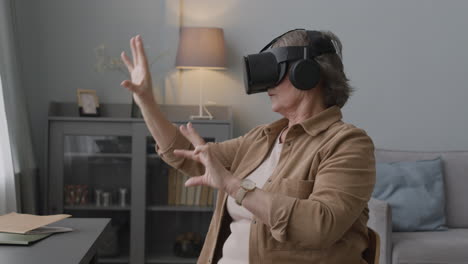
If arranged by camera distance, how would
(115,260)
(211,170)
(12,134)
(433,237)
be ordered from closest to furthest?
1. (211,170)
2. (433,237)
3. (12,134)
4. (115,260)

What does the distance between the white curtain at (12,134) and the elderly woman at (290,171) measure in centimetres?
164

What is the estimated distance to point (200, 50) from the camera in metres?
3.65

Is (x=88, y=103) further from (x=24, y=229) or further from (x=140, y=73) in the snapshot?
(x=140, y=73)

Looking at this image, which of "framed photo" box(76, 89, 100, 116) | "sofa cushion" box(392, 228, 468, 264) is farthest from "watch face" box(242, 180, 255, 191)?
"framed photo" box(76, 89, 100, 116)

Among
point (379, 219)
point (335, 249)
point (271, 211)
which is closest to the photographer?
point (271, 211)

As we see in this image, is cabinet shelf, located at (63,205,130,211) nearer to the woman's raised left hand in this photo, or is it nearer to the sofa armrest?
the sofa armrest

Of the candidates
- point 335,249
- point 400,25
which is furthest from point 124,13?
point 335,249

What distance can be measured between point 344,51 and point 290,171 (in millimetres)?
2517

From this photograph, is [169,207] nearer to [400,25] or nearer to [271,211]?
[400,25]

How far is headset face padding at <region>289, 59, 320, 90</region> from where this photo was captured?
1.61 m

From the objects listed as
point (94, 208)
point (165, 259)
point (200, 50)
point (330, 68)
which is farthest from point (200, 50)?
point (330, 68)

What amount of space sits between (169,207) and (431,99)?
1.83 meters

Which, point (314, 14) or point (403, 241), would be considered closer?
point (403, 241)

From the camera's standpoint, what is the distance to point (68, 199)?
11.8ft
